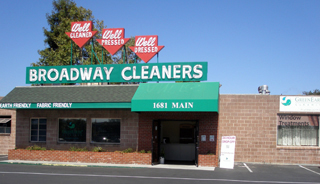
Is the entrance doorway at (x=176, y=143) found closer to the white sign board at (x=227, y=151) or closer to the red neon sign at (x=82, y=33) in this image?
the white sign board at (x=227, y=151)

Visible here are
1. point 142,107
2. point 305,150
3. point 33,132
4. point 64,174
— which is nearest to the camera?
point 64,174

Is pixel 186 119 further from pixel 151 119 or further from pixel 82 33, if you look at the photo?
pixel 82 33

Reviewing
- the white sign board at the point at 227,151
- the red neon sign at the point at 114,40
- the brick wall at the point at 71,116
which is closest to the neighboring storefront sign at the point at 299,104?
the white sign board at the point at 227,151

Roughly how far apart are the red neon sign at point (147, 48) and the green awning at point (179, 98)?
146 inches

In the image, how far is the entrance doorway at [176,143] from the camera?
20484 mm

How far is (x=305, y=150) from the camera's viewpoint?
20.5 meters

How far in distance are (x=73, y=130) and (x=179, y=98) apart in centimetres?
766

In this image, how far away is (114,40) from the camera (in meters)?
23.6

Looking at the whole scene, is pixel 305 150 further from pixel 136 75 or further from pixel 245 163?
pixel 136 75

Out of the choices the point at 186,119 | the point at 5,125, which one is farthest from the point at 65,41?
the point at 186,119

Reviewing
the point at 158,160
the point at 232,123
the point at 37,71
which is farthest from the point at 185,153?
the point at 37,71

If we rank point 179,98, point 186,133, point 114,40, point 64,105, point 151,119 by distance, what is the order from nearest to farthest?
point 179,98 → point 64,105 → point 151,119 → point 114,40 → point 186,133

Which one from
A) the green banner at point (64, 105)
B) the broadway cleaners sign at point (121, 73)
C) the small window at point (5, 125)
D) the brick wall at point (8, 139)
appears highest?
the broadway cleaners sign at point (121, 73)

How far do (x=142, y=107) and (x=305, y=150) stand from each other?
33.9 ft
